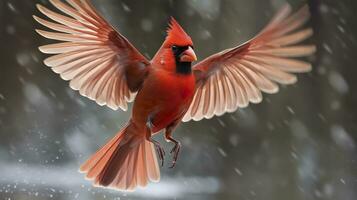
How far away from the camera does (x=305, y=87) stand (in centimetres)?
475

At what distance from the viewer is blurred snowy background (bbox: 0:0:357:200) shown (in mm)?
4254

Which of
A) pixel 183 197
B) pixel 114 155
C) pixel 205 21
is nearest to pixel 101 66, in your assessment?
pixel 114 155

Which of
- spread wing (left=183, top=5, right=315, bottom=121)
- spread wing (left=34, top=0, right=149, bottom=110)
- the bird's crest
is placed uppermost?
spread wing (left=34, top=0, right=149, bottom=110)

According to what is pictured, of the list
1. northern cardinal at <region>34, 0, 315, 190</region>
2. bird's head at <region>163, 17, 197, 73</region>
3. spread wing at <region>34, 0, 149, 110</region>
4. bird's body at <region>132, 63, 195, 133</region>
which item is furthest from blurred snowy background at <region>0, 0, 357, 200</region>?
bird's head at <region>163, 17, 197, 73</region>

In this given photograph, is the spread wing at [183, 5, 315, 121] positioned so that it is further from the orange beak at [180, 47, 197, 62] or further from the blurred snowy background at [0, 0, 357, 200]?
the blurred snowy background at [0, 0, 357, 200]

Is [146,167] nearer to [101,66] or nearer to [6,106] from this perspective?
[101,66]

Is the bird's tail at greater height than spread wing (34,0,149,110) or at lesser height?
lesser

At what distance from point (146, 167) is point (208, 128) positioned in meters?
2.62

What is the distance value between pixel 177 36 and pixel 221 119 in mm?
3387

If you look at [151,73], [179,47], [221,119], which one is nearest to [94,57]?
[151,73]

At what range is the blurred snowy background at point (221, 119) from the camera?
167 inches

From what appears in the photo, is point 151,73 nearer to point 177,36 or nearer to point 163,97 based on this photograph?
point 163,97

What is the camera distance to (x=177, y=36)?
158 centimetres

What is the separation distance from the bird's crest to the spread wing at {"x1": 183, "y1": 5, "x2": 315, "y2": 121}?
23 centimetres
